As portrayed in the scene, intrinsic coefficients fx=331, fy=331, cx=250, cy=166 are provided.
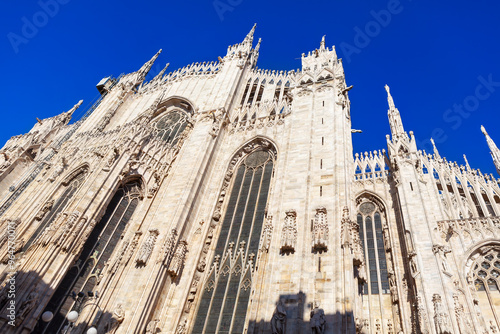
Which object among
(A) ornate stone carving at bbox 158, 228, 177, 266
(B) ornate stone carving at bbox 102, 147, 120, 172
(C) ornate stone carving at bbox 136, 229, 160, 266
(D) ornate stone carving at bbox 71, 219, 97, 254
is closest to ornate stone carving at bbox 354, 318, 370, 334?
(A) ornate stone carving at bbox 158, 228, 177, 266

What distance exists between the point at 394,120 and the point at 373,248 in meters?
9.72

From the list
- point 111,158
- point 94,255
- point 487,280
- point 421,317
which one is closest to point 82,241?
point 94,255

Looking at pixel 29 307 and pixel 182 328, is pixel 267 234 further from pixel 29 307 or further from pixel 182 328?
pixel 29 307

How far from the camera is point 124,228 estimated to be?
1623 cm

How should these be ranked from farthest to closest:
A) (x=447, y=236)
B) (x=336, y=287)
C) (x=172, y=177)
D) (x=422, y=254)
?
(x=172, y=177) → (x=447, y=236) → (x=422, y=254) → (x=336, y=287)

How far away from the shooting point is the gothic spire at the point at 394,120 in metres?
21.0

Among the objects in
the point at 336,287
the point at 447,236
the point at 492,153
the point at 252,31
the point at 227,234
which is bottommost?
the point at 336,287

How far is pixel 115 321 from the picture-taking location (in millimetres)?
12344

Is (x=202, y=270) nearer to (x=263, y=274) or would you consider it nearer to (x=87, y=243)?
(x=263, y=274)

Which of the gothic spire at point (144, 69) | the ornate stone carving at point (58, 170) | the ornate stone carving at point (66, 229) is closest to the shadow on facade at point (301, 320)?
the ornate stone carving at point (66, 229)

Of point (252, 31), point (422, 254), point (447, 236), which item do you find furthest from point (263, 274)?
point (252, 31)

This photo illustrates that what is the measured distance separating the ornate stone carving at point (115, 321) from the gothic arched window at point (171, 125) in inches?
495

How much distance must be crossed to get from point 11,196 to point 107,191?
321 inches

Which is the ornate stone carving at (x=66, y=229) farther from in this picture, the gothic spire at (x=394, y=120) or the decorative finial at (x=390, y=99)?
the decorative finial at (x=390, y=99)
